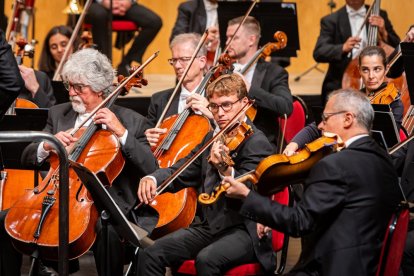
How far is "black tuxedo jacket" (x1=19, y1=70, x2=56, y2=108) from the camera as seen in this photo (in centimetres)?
498

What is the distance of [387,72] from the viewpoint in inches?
199

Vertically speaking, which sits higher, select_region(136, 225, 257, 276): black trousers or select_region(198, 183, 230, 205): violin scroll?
select_region(198, 183, 230, 205): violin scroll

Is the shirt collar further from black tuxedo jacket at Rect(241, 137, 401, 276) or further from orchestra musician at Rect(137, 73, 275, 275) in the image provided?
orchestra musician at Rect(137, 73, 275, 275)

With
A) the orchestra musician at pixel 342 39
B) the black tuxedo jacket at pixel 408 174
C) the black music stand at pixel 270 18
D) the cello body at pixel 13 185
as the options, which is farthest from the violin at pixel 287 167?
the orchestra musician at pixel 342 39

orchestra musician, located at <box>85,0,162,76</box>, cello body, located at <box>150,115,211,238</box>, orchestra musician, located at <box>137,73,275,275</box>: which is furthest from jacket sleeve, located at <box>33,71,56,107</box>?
orchestra musician, located at <box>85,0,162,76</box>

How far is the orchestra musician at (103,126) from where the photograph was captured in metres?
3.77

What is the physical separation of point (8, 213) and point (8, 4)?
409 centimetres

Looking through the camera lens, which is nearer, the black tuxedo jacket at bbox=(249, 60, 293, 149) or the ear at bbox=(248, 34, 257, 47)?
the black tuxedo jacket at bbox=(249, 60, 293, 149)

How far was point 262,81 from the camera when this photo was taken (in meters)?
5.04

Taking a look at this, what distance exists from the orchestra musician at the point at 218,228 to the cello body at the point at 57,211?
0.68 feet

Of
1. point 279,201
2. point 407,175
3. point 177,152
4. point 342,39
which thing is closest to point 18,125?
point 177,152

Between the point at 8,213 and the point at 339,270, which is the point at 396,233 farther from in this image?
the point at 8,213

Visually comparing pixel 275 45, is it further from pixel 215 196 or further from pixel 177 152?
pixel 215 196

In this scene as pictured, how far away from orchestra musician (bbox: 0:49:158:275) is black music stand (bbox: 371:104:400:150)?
0.98 metres
